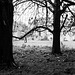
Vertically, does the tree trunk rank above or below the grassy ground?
above

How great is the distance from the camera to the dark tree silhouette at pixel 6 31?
653 cm

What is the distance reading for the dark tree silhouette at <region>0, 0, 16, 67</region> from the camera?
6.53 meters

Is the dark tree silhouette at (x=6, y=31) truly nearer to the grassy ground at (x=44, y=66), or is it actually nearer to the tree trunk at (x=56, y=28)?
the grassy ground at (x=44, y=66)

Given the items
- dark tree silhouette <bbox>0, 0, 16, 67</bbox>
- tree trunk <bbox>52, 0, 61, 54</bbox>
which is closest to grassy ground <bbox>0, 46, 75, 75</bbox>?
dark tree silhouette <bbox>0, 0, 16, 67</bbox>

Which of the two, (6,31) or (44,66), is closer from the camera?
(6,31)

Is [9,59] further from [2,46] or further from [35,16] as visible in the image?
[35,16]

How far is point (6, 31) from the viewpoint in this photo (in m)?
6.60

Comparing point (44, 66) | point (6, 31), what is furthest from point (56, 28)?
point (6, 31)

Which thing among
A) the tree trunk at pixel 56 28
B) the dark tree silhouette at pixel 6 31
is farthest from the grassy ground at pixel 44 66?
the tree trunk at pixel 56 28

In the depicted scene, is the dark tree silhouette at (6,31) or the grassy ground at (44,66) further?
the dark tree silhouette at (6,31)

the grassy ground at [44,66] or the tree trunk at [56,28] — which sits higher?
the tree trunk at [56,28]

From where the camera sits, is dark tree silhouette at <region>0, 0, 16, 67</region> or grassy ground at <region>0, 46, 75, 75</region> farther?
dark tree silhouette at <region>0, 0, 16, 67</region>

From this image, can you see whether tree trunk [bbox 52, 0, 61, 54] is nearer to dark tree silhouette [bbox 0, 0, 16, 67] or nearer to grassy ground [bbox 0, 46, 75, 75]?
grassy ground [bbox 0, 46, 75, 75]

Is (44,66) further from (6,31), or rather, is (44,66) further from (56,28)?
(56,28)
